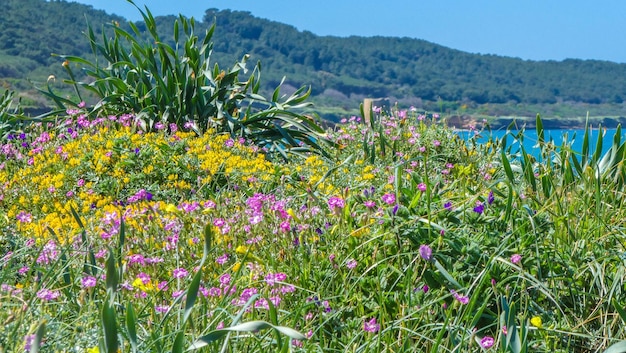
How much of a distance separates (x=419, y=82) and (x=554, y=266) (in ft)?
293

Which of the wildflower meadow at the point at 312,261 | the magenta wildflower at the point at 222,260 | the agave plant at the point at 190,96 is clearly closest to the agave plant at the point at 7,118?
the agave plant at the point at 190,96

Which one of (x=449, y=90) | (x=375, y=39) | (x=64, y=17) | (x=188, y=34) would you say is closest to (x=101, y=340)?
(x=188, y=34)

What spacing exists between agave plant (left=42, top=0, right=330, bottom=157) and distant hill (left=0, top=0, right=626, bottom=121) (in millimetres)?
49297

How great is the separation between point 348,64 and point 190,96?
93.4 m

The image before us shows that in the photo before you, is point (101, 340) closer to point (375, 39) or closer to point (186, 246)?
point (186, 246)

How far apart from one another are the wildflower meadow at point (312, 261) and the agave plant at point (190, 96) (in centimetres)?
131

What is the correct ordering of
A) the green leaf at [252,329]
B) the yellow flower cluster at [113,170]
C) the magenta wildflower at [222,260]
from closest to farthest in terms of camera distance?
1. the green leaf at [252,329]
2. the magenta wildflower at [222,260]
3. the yellow flower cluster at [113,170]

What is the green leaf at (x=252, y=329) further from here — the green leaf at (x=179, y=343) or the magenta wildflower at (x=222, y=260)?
the magenta wildflower at (x=222, y=260)

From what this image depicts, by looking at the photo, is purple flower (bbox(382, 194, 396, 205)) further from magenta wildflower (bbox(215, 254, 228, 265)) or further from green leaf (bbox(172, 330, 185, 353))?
green leaf (bbox(172, 330, 185, 353))

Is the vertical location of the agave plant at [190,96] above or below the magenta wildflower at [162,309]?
above

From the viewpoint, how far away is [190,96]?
6.83 m

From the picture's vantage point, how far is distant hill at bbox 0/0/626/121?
72.3 meters

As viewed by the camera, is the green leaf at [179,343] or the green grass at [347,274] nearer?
the green leaf at [179,343]

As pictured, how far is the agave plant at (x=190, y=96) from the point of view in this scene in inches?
264
